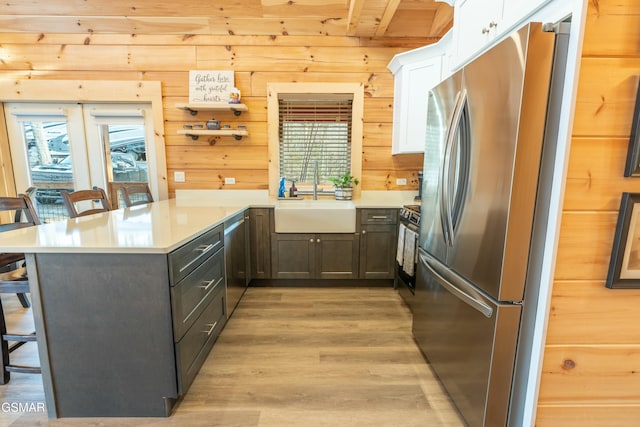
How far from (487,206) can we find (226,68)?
2916 mm

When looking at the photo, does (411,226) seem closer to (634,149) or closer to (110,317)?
(634,149)

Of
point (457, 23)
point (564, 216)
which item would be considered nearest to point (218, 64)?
point (457, 23)

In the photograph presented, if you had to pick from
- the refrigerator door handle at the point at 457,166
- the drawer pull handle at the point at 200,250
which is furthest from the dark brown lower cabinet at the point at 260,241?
the refrigerator door handle at the point at 457,166

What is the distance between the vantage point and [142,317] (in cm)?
133

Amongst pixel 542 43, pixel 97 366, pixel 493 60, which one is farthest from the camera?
pixel 97 366

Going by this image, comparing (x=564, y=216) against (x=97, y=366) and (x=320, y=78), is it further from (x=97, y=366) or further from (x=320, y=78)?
(x=320, y=78)

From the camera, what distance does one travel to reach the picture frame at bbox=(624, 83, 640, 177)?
0.98m

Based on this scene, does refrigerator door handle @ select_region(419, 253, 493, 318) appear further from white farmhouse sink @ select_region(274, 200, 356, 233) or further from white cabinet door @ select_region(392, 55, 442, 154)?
white cabinet door @ select_region(392, 55, 442, 154)

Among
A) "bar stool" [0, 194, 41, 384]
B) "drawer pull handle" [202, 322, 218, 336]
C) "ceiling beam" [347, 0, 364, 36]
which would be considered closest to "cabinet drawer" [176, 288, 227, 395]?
"drawer pull handle" [202, 322, 218, 336]

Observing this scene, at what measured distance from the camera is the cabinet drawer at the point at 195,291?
54.1 inches

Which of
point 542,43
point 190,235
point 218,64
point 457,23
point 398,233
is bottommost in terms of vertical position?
point 398,233

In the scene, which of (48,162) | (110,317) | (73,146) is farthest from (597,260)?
(48,162)

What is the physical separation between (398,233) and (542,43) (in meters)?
1.99

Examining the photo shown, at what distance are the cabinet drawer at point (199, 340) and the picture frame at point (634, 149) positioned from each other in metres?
1.94
